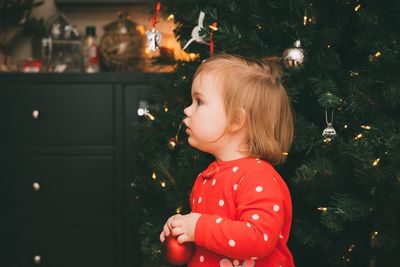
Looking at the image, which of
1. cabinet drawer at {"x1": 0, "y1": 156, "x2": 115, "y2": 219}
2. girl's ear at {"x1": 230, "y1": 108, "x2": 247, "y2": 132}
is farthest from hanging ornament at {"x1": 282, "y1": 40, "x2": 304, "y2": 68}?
cabinet drawer at {"x1": 0, "y1": 156, "x2": 115, "y2": 219}

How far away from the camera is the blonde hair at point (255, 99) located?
110 centimetres

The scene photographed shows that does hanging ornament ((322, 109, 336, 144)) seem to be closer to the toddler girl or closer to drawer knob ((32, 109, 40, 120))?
the toddler girl

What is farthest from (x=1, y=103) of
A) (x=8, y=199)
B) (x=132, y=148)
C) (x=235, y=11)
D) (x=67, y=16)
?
(x=235, y=11)

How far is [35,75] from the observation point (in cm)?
199

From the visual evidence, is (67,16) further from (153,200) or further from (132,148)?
(153,200)

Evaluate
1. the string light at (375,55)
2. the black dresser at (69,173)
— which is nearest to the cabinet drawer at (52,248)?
the black dresser at (69,173)

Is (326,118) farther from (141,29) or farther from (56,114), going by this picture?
(141,29)

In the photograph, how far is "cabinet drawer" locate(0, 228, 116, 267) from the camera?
2.02 meters

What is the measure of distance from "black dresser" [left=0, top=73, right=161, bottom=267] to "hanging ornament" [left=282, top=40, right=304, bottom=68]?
0.79 meters

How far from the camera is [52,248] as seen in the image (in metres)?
2.02

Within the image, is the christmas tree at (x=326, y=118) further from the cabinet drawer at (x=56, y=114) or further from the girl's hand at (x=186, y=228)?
the cabinet drawer at (x=56, y=114)

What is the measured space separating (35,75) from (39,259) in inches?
25.4

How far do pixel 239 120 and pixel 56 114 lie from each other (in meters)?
1.07

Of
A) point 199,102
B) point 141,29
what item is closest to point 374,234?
point 199,102
